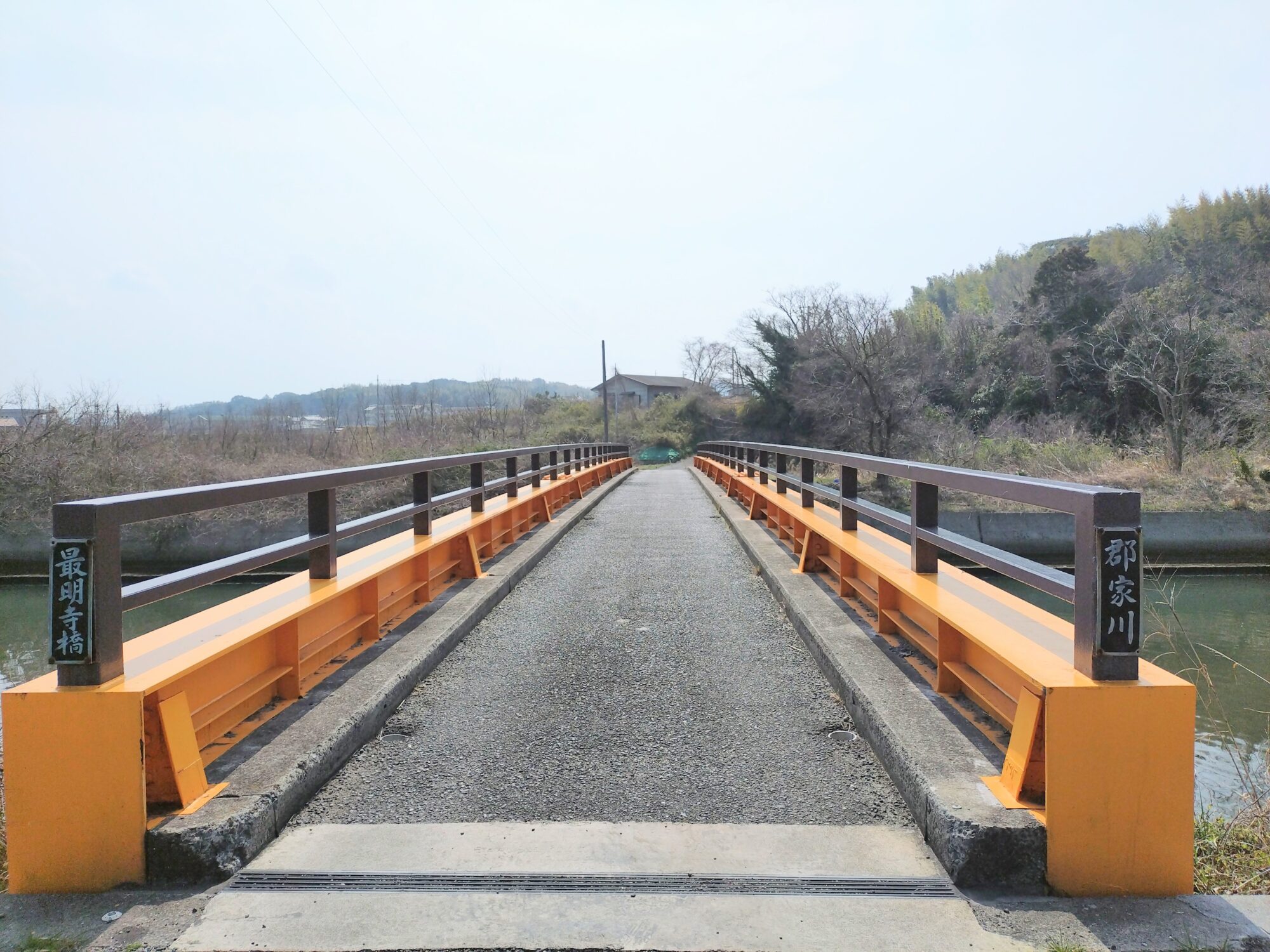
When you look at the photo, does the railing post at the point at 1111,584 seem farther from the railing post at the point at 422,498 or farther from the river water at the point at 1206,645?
the railing post at the point at 422,498

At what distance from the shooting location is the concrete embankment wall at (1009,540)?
21.0m

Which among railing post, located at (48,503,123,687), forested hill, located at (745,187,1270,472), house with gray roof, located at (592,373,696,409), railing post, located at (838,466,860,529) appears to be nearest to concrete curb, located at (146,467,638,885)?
railing post, located at (48,503,123,687)

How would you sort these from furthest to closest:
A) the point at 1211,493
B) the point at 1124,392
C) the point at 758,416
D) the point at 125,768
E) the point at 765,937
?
the point at 758,416 < the point at 1124,392 < the point at 1211,493 < the point at 125,768 < the point at 765,937

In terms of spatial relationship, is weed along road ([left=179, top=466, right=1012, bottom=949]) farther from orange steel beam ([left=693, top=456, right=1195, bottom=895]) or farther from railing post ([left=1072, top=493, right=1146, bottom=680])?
railing post ([left=1072, top=493, right=1146, bottom=680])

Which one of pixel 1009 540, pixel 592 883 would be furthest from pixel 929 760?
pixel 1009 540

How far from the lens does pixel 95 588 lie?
2.60 metres

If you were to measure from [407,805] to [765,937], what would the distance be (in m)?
1.54

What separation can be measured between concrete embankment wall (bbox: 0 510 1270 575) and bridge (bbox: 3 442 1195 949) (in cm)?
1784

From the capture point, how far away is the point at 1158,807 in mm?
2461

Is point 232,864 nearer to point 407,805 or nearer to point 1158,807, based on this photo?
point 407,805

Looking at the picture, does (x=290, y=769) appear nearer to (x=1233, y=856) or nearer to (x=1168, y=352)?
(x=1233, y=856)

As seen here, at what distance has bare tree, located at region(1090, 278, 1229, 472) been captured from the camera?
1077 inches

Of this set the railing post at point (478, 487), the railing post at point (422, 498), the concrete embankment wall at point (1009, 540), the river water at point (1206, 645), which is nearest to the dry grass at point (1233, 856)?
the river water at point (1206, 645)

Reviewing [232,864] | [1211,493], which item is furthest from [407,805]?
[1211,493]
